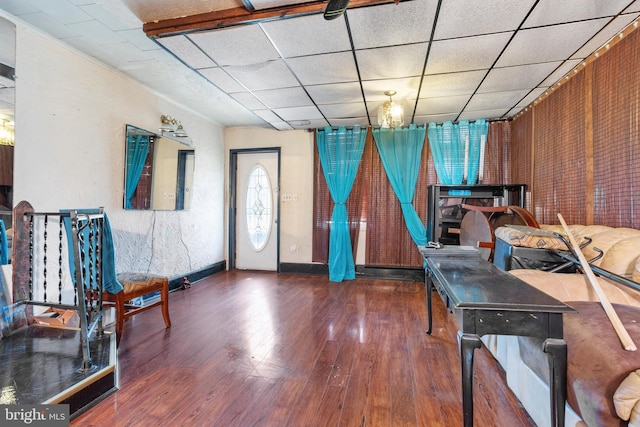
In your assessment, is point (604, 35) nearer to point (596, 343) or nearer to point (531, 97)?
point (531, 97)

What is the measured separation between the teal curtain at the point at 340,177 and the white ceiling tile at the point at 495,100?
5.28 feet

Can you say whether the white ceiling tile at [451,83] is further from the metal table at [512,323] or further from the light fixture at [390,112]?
the metal table at [512,323]

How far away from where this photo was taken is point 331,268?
459 centimetres

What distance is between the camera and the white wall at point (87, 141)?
2297 millimetres

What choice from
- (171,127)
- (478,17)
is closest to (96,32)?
(171,127)

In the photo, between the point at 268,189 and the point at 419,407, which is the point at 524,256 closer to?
the point at 419,407

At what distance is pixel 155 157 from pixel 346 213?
2.86 meters

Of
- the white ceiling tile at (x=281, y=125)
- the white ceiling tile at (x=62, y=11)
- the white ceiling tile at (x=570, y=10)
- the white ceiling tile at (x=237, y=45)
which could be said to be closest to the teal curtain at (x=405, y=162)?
the white ceiling tile at (x=281, y=125)

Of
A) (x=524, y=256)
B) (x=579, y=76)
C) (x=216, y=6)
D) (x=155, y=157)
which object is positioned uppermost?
(x=216, y=6)

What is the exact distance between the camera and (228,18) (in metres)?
2.00

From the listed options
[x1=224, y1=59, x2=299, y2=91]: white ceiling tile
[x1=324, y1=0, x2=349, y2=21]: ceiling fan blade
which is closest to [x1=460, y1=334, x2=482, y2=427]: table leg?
[x1=324, y1=0, x2=349, y2=21]: ceiling fan blade

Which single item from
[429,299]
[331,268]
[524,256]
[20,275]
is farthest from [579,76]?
[20,275]

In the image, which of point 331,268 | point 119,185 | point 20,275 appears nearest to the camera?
point 20,275

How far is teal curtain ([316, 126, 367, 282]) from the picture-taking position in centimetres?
459
